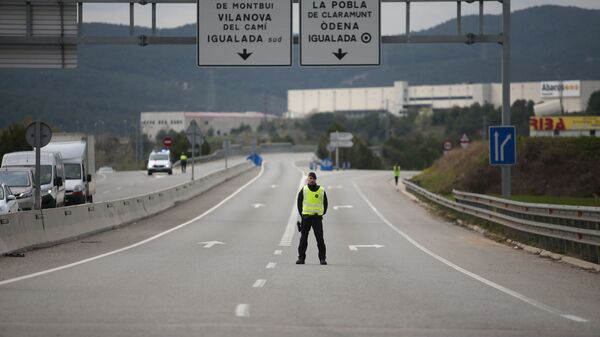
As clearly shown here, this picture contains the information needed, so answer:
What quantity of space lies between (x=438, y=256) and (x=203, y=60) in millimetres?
10199

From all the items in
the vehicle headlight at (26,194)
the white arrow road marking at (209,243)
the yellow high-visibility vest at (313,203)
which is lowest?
the white arrow road marking at (209,243)

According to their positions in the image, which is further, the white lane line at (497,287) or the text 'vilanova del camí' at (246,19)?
the text 'vilanova del camí' at (246,19)

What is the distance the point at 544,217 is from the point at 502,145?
5.60 metres

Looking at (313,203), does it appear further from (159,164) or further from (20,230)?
(159,164)

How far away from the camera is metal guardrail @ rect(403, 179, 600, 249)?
2006cm

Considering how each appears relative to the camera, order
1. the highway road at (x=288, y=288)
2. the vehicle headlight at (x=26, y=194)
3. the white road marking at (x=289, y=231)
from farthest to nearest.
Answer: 1. the vehicle headlight at (x=26, y=194)
2. the white road marking at (x=289, y=231)
3. the highway road at (x=288, y=288)

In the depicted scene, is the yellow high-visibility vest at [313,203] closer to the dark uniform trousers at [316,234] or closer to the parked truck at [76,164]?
the dark uniform trousers at [316,234]

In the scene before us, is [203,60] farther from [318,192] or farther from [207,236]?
[318,192]

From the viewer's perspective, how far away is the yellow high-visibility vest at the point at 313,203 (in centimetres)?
2042

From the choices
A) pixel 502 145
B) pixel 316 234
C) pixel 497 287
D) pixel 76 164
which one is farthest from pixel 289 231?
pixel 497 287

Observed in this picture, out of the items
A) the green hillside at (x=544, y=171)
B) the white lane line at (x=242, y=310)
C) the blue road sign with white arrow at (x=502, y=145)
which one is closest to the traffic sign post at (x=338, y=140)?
the green hillside at (x=544, y=171)

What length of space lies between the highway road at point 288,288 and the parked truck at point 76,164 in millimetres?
11037

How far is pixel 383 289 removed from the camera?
1523cm

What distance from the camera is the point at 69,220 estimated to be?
2819cm
